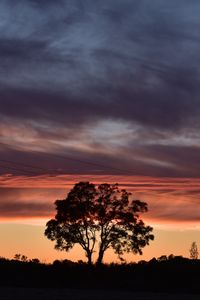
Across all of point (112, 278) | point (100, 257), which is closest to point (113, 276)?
point (112, 278)

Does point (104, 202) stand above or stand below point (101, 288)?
above

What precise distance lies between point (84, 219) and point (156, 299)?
5665 cm

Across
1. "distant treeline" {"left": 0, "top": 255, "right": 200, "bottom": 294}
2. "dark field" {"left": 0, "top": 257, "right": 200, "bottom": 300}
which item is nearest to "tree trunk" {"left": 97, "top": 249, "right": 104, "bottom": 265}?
"dark field" {"left": 0, "top": 257, "right": 200, "bottom": 300}

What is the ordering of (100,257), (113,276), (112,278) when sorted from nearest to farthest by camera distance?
(112,278), (113,276), (100,257)

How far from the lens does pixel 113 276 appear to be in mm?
67938

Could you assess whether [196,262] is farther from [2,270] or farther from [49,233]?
[49,233]

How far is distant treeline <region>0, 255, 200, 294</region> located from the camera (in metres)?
59.6

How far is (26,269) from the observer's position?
73.2 m

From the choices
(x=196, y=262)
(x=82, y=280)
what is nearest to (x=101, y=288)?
(x=82, y=280)

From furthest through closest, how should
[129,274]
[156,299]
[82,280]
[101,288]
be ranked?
1. [129,274]
2. [82,280]
3. [101,288]
4. [156,299]

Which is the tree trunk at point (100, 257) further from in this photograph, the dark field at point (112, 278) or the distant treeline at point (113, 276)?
the distant treeline at point (113, 276)

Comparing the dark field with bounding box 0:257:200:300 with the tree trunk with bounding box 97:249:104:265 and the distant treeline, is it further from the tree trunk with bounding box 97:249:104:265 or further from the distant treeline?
the tree trunk with bounding box 97:249:104:265

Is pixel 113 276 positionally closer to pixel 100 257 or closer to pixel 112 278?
pixel 112 278

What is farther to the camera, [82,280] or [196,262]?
[196,262]
